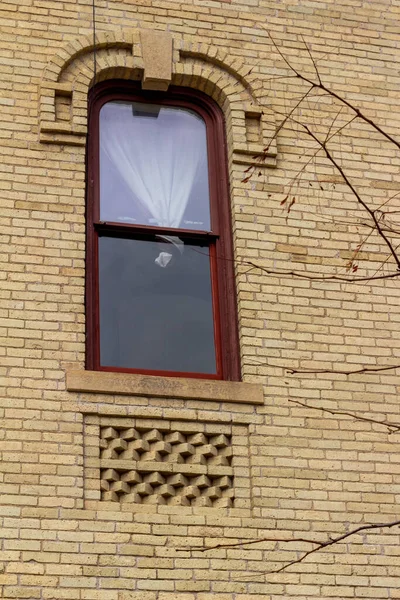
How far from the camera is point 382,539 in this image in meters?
9.34

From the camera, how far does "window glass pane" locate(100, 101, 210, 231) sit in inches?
420

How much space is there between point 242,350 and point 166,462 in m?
1.12

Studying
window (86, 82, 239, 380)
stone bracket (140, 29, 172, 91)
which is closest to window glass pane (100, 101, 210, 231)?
window (86, 82, 239, 380)

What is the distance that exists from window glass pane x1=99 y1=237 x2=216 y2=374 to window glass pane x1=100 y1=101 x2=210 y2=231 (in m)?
0.28

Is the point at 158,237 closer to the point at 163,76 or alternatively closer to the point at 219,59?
the point at 163,76

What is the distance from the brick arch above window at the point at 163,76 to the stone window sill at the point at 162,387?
2.15 m

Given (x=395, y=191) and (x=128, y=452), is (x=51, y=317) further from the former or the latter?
(x=395, y=191)

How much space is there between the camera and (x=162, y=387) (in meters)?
9.47

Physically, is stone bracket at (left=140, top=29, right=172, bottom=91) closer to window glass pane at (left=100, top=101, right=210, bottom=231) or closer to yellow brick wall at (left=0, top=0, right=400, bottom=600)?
yellow brick wall at (left=0, top=0, right=400, bottom=600)

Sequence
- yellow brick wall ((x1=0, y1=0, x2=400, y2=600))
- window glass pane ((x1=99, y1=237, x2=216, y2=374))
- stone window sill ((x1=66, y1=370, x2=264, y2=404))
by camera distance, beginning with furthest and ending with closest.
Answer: window glass pane ((x1=99, y1=237, x2=216, y2=374))
stone window sill ((x1=66, y1=370, x2=264, y2=404))
yellow brick wall ((x1=0, y1=0, x2=400, y2=600))

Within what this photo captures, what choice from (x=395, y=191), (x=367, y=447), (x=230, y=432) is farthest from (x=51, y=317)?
(x=395, y=191)

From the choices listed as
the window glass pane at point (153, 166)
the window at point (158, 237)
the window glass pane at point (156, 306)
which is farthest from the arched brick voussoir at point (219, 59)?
Result: the window glass pane at point (156, 306)

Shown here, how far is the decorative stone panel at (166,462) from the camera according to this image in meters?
9.20

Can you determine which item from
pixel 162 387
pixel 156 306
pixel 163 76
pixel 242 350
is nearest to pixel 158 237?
pixel 156 306
